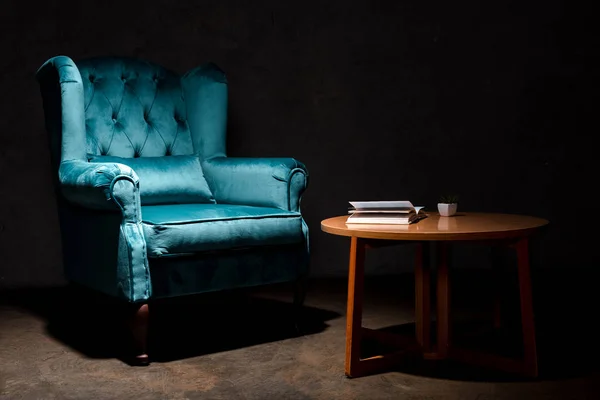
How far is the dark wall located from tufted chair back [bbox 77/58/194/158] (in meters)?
0.64

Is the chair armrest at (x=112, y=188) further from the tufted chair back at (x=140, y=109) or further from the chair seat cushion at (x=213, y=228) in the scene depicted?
the tufted chair back at (x=140, y=109)

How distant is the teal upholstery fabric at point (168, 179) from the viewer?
2818 mm

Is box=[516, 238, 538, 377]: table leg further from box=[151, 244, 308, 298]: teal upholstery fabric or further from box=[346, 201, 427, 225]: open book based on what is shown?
box=[151, 244, 308, 298]: teal upholstery fabric

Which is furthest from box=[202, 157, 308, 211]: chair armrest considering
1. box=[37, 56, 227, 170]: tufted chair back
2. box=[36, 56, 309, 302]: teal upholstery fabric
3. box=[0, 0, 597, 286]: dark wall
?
box=[0, 0, 597, 286]: dark wall

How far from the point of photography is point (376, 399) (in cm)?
192

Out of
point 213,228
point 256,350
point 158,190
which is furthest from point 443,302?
point 158,190

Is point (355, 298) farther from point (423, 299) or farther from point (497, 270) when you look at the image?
point (497, 270)

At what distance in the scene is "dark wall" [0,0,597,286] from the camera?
3867mm

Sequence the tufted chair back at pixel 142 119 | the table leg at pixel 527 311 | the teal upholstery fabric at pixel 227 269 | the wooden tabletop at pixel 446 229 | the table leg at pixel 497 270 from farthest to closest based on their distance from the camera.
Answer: the tufted chair back at pixel 142 119
the table leg at pixel 497 270
the teal upholstery fabric at pixel 227 269
the table leg at pixel 527 311
the wooden tabletop at pixel 446 229

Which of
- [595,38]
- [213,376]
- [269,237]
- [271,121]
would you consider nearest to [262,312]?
[269,237]

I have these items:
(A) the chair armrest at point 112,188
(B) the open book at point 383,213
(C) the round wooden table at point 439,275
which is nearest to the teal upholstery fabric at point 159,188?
(A) the chair armrest at point 112,188

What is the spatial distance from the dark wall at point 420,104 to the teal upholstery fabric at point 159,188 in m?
0.69

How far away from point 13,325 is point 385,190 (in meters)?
2.06

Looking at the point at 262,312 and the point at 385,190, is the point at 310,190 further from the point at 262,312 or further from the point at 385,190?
the point at 262,312
